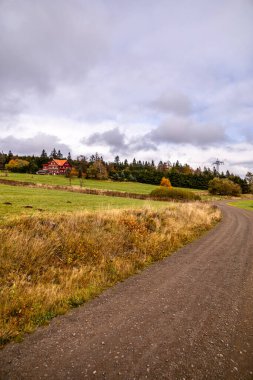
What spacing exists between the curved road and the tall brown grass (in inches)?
24.1

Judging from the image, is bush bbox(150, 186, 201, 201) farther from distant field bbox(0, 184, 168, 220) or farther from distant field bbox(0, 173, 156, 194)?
distant field bbox(0, 184, 168, 220)

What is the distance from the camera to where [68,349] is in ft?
15.9

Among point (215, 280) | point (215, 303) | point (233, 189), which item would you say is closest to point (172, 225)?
point (215, 280)

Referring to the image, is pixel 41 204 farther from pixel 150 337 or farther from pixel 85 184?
pixel 85 184

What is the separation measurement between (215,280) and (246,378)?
484 centimetres

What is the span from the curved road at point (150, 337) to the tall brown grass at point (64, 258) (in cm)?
61

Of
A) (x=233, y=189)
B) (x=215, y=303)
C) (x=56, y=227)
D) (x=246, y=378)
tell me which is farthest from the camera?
(x=233, y=189)

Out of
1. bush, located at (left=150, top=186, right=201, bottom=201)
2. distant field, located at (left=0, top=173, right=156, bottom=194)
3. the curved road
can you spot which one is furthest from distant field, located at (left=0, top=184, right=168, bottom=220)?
distant field, located at (left=0, top=173, right=156, bottom=194)

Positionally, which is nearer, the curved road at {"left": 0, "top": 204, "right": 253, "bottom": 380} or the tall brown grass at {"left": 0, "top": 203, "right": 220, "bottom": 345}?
the curved road at {"left": 0, "top": 204, "right": 253, "bottom": 380}

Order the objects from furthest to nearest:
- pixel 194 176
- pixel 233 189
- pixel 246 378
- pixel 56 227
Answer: pixel 194 176 → pixel 233 189 → pixel 56 227 → pixel 246 378

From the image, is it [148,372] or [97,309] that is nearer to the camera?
[148,372]

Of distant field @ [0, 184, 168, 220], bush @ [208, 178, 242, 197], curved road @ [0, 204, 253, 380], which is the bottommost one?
curved road @ [0, 204, 253, 380]

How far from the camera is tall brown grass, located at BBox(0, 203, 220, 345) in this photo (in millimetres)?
6262

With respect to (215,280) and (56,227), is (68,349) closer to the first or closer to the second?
(215,280)
